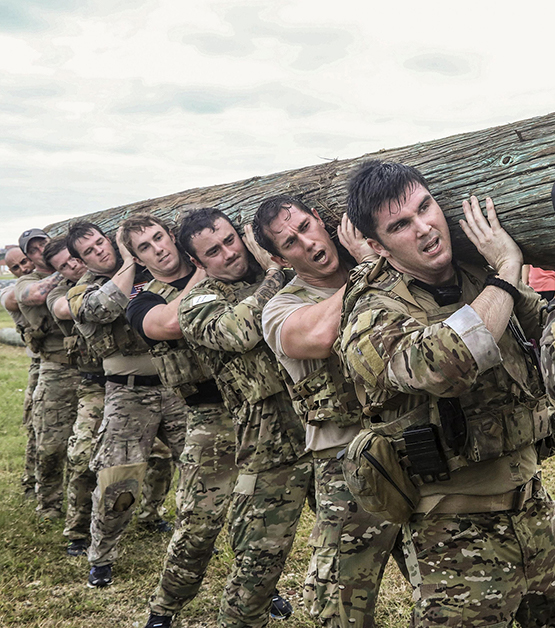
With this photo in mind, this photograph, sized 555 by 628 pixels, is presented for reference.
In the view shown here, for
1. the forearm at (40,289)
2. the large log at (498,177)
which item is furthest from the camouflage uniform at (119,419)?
the large log at (498,177)

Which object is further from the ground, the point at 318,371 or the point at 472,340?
the point at 472,340

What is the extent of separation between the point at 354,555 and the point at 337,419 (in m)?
0.60

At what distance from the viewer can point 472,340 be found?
2.05 metres

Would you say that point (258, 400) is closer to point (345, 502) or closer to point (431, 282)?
point (345, 502)

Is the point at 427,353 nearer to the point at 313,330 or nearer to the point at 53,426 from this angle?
the point at 313,330

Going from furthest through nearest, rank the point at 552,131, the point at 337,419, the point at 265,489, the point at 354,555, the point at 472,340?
1. the point at 265,489
2. the point at 337,419
3. the point at 354,555
4. the point at 552,131
5. the point at 472,340

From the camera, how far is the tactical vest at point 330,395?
2975 millimetres

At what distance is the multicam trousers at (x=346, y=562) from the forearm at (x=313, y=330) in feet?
2.13

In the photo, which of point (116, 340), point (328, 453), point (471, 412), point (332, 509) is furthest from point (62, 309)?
point (471, 412)

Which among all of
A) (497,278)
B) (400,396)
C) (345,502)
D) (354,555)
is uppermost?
(497,278)

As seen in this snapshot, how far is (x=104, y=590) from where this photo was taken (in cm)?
483

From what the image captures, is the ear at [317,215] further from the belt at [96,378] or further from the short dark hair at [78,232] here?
the belt at [96,378]

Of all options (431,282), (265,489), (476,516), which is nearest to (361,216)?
(431,282)

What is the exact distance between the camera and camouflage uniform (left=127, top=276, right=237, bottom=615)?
3.94 meters
